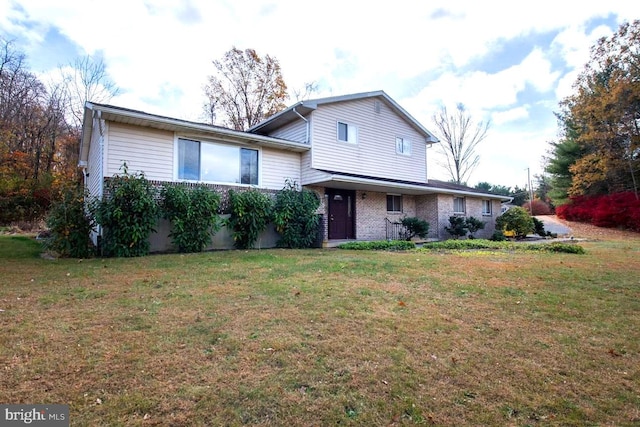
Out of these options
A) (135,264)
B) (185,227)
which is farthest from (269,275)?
(185,227)

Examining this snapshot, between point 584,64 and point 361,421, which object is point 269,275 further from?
point 584,64

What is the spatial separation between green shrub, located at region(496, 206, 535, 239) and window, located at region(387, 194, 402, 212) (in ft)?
20.4

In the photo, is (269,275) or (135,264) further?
(135,264)

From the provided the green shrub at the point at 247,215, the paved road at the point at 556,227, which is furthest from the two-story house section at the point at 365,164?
the paved road at the point at 556,227

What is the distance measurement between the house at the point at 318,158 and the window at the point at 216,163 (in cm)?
3

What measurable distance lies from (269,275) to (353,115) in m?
10.5

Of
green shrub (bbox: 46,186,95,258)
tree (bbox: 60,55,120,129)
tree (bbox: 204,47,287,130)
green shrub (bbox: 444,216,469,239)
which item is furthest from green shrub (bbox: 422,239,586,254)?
tree (bbox: 60,55,120,129)

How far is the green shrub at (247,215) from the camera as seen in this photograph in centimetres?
1054

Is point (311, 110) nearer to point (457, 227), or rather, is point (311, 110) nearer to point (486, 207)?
point (457, 227)

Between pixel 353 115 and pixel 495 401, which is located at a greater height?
pixel 353 115

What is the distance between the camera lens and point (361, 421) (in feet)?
6.40

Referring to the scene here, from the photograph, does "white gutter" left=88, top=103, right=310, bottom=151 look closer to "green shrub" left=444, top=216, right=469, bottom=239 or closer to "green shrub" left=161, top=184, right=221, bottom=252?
"green shrub" left=161, top=184, right=221, bottom=252

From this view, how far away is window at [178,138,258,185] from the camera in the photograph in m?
10.6

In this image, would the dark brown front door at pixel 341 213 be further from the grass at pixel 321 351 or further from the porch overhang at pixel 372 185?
the grass at pixel 321 351
